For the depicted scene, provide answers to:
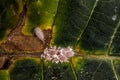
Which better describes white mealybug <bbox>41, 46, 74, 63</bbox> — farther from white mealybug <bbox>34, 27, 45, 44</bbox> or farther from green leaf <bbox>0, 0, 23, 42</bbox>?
green leaf <bbox>0, 0, 23, 42</bbox>

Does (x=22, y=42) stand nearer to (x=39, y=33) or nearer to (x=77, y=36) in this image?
(x=39, y=33)

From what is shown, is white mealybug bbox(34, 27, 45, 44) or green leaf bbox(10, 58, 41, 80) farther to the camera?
green leaf bbox(10, 58, 41, 80)

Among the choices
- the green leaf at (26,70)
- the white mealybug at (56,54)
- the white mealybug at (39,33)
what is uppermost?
the white mealybug at (39,33)

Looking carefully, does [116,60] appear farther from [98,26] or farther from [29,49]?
[29,49]

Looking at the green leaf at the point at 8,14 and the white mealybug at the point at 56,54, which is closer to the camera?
the green leaf at the point at 8,14

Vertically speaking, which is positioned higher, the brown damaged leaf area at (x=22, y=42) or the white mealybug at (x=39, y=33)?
the white mealybug at (x=39, y=33)

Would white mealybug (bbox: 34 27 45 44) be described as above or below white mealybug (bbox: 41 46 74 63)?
above

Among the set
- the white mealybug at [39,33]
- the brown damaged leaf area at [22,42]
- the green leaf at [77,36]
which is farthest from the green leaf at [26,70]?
the white mealybug at [39,33]

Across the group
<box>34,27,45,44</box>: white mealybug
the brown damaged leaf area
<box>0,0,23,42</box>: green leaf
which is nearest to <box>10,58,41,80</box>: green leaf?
the brown damaged leaf area

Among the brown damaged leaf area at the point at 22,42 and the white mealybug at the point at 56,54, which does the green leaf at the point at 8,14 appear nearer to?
A: the brown damaged leaf area at the point at 22,42
